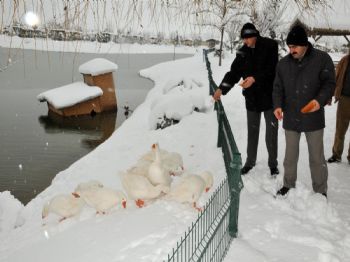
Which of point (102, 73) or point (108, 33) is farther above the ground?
point (108, 33)

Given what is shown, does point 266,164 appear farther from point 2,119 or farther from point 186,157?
point 2,119

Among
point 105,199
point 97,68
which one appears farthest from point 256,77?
point 97,68

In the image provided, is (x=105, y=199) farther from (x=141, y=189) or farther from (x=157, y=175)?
(x=157, y=175)

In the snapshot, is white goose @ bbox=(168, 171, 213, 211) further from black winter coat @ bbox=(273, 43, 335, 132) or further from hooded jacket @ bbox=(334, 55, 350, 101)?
hooded jacket @ bbox=(334, 55, 350, 101)

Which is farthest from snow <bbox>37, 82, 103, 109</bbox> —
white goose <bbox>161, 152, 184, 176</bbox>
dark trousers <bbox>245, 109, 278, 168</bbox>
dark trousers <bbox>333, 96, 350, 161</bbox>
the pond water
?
dark trousers <bbox>333, 96, 350, 161</bbox>

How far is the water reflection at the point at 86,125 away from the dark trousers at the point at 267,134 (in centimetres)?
1476

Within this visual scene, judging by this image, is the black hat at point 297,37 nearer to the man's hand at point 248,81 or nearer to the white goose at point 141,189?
the man's hand at point 248,81

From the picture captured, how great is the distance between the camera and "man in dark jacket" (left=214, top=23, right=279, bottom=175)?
15.7 ft

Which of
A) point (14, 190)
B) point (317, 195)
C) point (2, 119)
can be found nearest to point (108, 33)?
point (317, 195)

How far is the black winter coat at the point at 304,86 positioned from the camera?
413 cm

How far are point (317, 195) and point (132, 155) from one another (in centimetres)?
726

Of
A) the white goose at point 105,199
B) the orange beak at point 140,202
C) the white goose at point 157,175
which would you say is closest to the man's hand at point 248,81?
the white goose at point 157,175

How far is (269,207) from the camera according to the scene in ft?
14.6

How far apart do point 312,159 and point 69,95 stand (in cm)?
2379
